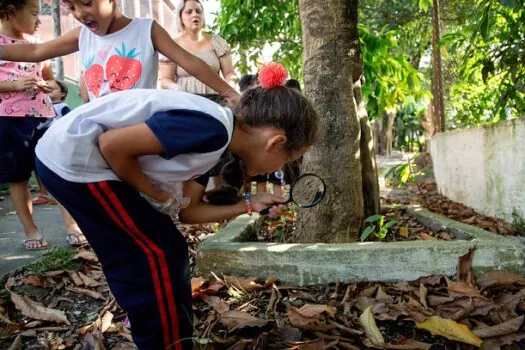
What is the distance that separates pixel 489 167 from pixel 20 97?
324cm

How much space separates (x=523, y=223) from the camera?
10.0 ft

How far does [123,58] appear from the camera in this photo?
2.22m

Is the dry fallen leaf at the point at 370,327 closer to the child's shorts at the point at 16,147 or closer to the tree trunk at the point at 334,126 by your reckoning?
the tree trunk at the point at 334,126

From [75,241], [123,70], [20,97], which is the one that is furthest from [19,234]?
[123,70]

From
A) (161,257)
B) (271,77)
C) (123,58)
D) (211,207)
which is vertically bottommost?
(161,257)

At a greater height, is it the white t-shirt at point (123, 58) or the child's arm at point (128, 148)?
the white t-shirt at point (123, 58)

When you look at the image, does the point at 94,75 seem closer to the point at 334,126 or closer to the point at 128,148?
the point at 128,148

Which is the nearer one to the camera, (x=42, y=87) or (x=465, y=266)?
(x=465, y=266)

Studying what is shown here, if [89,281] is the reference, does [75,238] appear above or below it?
above

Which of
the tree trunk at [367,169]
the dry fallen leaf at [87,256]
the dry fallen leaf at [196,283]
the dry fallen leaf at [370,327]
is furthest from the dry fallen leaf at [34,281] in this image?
the tree trunk at [367,169]

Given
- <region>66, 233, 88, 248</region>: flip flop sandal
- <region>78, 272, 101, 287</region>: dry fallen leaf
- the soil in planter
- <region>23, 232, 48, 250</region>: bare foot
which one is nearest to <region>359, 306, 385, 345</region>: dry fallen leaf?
the soil in planter

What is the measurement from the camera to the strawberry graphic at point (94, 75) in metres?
2.26

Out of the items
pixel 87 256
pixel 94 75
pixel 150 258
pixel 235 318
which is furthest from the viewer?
pixel 87 256

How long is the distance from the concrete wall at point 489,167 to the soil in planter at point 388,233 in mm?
694
